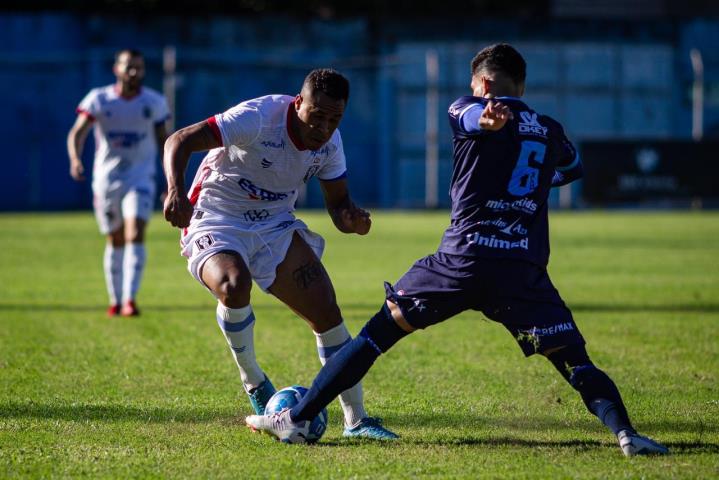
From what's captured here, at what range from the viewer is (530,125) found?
538 cm

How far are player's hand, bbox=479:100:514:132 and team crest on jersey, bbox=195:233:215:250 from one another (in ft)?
5.60

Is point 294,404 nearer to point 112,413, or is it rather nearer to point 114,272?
point 112,413

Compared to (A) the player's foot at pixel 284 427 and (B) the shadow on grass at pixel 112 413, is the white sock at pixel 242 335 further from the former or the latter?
(A) the player's foot at pixel 284 427

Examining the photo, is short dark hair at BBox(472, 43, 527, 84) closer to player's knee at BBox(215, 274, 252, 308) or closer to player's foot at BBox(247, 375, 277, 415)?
player's knee at BBox(215, 274, 252, 308)

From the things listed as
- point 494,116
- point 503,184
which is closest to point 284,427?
point 503,184

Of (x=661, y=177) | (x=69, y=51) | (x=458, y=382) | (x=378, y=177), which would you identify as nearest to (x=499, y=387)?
(x=458, y=382)

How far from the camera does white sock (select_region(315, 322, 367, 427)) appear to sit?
5930 mm

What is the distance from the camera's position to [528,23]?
3528 centimetres

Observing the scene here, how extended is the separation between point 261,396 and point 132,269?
5161 millimetres

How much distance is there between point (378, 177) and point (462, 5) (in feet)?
32.5

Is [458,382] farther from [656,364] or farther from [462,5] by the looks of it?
[462,5]

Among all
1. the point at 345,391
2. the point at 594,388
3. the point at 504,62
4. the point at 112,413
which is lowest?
the point at 112,413

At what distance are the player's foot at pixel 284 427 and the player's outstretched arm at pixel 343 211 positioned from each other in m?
0.99

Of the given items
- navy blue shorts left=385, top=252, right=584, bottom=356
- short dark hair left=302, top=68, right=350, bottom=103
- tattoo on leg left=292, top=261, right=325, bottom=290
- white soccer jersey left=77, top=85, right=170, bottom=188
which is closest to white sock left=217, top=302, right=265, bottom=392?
tattoo on leg left=292, top=261, right=325, bottom=290
